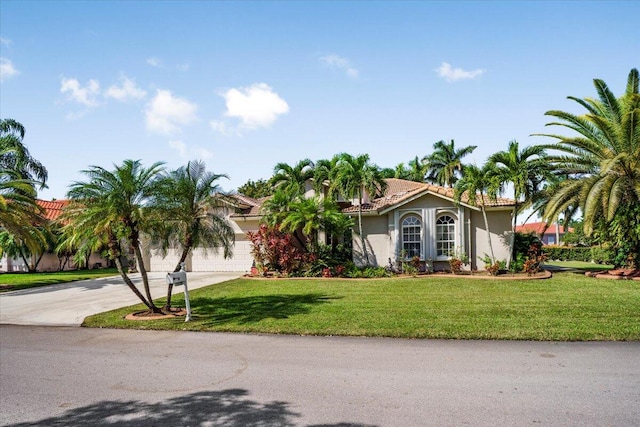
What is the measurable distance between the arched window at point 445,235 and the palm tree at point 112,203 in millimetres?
13197

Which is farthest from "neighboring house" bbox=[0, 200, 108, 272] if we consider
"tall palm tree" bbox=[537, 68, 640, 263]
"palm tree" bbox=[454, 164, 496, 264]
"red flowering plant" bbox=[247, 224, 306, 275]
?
"tall palm tree" bbox=[537, 68, 640, 263]

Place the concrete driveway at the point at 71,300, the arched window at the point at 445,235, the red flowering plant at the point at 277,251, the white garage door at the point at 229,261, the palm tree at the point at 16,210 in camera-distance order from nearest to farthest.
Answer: the concrete driveway at the point at 71,300 < the palm tree at the point at 16,210 < the red flowering plant at the point at 277,251 < the arched window at the point at 445,235 < the white garage door at the point at 229,261

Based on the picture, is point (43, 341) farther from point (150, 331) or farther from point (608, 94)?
point (608, 94)

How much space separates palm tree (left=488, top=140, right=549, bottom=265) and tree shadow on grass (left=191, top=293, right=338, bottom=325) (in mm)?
8940

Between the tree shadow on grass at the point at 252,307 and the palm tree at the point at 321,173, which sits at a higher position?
the palm tree at the point at 321,173

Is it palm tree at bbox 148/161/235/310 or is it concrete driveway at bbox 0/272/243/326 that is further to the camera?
concrete driveway at bbox 0/272/243/326

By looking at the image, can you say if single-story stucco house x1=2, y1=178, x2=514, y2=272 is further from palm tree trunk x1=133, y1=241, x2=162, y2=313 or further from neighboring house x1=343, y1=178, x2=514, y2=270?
palm tree trunk x1=133, y1=241, x2=162, y2=313

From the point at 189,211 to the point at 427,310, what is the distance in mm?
6700

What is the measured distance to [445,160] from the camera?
43062mm

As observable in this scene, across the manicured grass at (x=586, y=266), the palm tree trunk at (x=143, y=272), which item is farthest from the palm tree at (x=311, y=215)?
the manicured grass at (x=586, y=266)

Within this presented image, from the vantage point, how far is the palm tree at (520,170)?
1708 centimetres

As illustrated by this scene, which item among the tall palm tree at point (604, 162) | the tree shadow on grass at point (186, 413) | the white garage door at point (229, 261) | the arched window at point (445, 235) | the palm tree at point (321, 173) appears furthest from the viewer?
the white garage door at point (229, 261)

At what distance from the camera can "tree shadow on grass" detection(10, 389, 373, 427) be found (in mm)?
4895

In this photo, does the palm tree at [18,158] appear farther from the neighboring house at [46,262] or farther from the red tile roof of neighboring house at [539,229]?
the red tile roof of neighboring house at [539,229]
